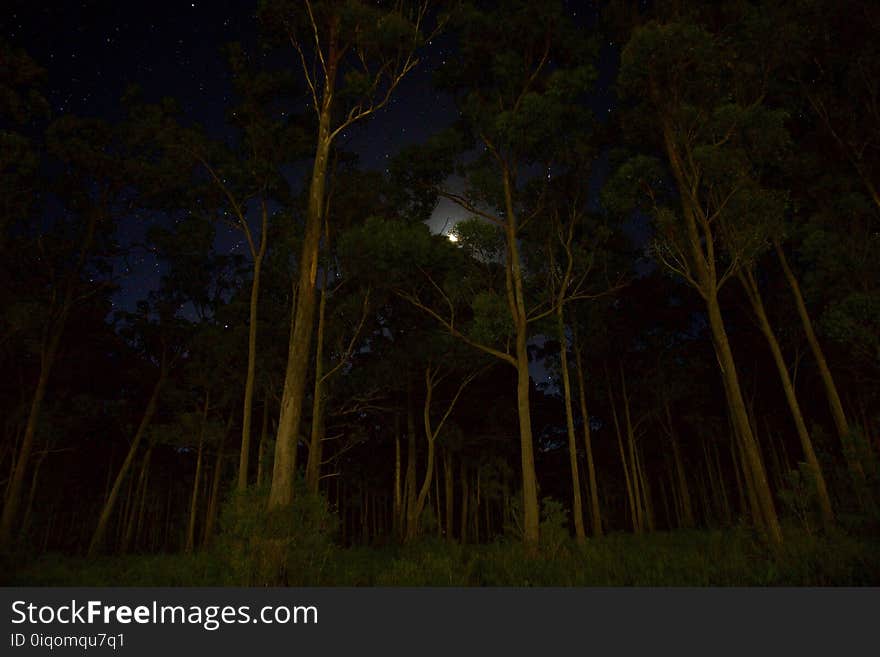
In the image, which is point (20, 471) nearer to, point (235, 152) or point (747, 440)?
point (235, 152)

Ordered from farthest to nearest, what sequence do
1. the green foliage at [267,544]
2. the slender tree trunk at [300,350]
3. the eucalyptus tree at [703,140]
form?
the eucalyptus tree at [703,140], the slender tree trunk at [300,350], the green foliage at [267,544]

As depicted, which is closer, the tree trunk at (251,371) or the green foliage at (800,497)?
the green foliage at (800,497)

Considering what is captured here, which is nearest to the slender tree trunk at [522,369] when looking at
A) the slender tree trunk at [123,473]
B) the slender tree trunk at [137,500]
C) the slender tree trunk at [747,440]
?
the slender tree trunk at [747,440]

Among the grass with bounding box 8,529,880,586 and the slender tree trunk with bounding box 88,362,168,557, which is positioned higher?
the slender tree trunk with bounding box 88,362,168,557

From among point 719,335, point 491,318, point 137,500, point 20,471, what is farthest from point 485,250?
point 137,500

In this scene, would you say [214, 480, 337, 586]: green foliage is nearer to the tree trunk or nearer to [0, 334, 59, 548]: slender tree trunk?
the tree trunk

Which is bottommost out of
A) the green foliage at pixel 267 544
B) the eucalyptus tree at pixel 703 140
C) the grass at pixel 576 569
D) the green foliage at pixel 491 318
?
the grass at pixel 576 569

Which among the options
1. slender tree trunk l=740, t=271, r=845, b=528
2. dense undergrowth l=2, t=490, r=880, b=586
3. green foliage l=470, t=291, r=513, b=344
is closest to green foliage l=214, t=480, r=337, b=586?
dense undergrowth l=2, t=490, r=880, b=586

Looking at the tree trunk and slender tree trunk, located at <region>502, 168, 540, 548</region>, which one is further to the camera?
the tree trunk

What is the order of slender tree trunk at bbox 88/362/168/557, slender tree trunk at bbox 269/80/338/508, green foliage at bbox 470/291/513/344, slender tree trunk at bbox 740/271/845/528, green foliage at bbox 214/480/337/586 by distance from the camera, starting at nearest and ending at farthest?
1. green foliage at bbox 214/480/337/586
2. slender tree trunk at bbox 269/80/338/508
3. slender tree trunk at bbox 740/271/845/528
4. green foliage at bbox 470/291/513/344
5. slender tree trunk at bbox 88/362/168/557

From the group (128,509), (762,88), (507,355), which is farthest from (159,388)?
(762,88)

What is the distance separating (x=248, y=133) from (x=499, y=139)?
375 inches

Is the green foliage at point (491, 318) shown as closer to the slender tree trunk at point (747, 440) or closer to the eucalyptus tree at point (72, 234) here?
the slender tree trunk at point (747, 440)

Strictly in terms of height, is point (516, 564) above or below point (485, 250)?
below
